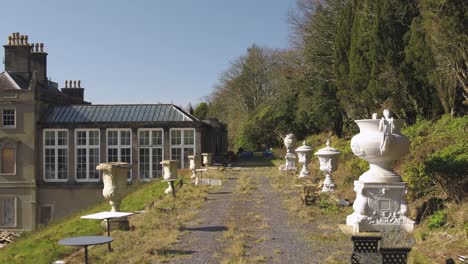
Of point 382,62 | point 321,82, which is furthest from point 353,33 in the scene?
point 321,82

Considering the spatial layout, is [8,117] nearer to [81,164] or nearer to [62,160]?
[62,160]

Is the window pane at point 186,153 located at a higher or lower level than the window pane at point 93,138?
lower

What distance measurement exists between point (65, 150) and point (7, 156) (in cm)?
329

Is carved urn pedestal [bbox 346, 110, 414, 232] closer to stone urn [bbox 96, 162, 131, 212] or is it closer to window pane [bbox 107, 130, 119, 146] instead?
stone urn [bbox 96, 162, 131, 212]

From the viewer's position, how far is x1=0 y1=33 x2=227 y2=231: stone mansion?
29359 mm

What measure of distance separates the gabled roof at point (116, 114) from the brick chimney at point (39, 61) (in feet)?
13.1

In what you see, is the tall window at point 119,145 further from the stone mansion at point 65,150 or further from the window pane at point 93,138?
the window pane at point 93,138

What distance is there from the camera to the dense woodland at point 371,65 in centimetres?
1270

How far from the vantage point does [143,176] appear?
96.8 feet

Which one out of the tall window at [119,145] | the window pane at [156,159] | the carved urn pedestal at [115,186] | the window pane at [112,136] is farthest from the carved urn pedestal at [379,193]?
the window pane at [112,136]

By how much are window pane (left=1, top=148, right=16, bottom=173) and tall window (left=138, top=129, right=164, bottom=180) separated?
285 inches

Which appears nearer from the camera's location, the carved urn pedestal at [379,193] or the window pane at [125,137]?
the carved urn pedestal at [379,193]

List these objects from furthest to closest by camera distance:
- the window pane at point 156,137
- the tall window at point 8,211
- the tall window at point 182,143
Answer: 1. the window pane at point 156,137
2. the tall window at point 8,211
3. the tall window at point 182,143

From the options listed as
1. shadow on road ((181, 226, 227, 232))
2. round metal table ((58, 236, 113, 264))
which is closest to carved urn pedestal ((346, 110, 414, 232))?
shadow on road ((181, 226, 227, 232))
